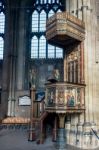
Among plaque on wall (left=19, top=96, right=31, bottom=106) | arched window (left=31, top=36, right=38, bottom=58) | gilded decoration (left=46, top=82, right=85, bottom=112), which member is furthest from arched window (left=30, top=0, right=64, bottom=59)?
gilded decoration (left=46, top=82, right=85, bottom=112)

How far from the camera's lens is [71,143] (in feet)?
42.0

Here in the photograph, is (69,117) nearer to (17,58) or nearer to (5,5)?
(17,58)

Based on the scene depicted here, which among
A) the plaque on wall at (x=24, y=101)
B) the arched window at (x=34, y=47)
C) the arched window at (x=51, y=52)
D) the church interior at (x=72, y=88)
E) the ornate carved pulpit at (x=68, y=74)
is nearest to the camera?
the ornate carved pulpit at (x=68, y=74)

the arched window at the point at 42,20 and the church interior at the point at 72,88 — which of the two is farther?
the arched window at the point at 42,20

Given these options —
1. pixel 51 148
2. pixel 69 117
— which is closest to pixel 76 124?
pixel 69 117

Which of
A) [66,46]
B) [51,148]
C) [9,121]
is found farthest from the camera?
[9,121]

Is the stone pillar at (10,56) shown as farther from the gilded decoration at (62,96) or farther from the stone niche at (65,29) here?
the gilded decoration at (62,96)

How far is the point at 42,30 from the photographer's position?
89.7ft

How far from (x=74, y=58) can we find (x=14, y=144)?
5.19m

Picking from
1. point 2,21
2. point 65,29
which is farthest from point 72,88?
point 2,21

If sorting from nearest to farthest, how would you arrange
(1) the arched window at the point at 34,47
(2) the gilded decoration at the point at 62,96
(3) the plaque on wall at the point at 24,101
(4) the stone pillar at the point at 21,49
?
(2) the gilded decoration at the point at 62,96, (3) the plaque on wall at the point at 24,101, (4) the stone pillar at the point at 21,49, (1) the arched window at the point at 34,47

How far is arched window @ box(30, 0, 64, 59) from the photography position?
26750 millimetres

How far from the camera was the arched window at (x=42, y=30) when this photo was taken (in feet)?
87.8

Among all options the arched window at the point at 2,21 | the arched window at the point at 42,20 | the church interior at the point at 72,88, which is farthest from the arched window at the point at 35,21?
the church interior at the point at 72,88
